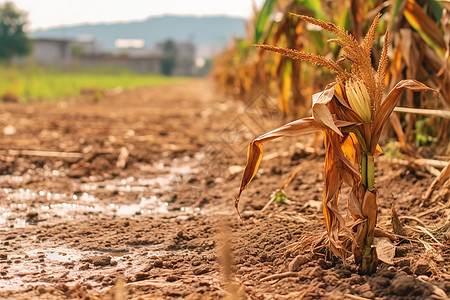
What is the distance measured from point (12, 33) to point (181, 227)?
45.5m

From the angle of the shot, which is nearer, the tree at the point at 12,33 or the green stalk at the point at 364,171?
the green stalk at the point at 364,171

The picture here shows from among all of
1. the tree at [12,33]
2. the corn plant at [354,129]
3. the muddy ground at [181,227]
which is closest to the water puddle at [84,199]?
the muddy ground at [181,227]

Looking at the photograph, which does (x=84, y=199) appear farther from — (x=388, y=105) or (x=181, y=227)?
(x=388, y=105)

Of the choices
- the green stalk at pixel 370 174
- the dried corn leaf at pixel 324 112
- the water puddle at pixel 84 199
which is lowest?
the water puddle at pixel 84 199

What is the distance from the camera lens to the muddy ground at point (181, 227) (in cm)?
147

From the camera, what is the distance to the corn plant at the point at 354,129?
56.7 inches

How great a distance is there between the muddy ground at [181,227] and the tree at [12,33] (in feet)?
133

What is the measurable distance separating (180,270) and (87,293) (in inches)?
13.2

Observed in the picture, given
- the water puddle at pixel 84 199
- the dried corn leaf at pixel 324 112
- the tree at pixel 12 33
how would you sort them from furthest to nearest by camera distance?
1. the tree at pixel 12 33
2. the water puddle at pixel 84 199
3. the dried corn leaf at pixel 324 112

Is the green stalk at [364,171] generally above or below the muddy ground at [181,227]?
above

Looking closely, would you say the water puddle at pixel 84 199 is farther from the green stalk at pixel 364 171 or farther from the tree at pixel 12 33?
the tree at pixel 12 33

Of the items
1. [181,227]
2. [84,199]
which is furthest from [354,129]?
[84,199]

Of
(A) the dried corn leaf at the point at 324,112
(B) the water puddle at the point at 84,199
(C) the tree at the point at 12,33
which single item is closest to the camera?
(A) the dried corn leaf at the point at 324,112

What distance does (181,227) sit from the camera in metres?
2.23
